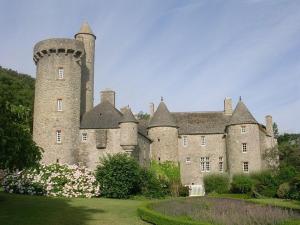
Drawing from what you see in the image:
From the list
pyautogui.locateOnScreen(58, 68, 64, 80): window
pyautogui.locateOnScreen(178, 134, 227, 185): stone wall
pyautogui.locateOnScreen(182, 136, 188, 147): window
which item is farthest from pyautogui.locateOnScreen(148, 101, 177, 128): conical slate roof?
pyautogui.locateOnScreen(58, 68, 64, 80): window

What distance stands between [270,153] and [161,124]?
11423mm

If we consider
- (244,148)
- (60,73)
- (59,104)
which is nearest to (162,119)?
(244,148)

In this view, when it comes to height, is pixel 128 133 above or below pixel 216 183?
above

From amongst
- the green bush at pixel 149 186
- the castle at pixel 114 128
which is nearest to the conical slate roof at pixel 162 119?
the castle at pixel 114 128

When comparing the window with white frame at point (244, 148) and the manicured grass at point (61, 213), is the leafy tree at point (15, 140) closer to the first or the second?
the manicured grass at point (61, 213)

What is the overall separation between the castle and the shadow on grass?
14.3 meters

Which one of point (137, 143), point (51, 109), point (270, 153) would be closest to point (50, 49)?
A: point (51, 109)

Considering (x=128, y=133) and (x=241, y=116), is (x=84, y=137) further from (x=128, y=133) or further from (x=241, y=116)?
(x=241, y=116)

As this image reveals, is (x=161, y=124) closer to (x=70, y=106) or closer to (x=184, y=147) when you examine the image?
(x=184, y=147)

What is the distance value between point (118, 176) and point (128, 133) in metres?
7.59

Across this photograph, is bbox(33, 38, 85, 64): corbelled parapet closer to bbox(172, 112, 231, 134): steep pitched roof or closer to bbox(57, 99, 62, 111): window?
bbox(57, 99, 62, 111): window

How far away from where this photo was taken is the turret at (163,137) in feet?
139

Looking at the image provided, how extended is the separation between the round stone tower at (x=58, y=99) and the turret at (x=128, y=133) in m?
4.35

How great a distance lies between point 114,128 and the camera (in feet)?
121
